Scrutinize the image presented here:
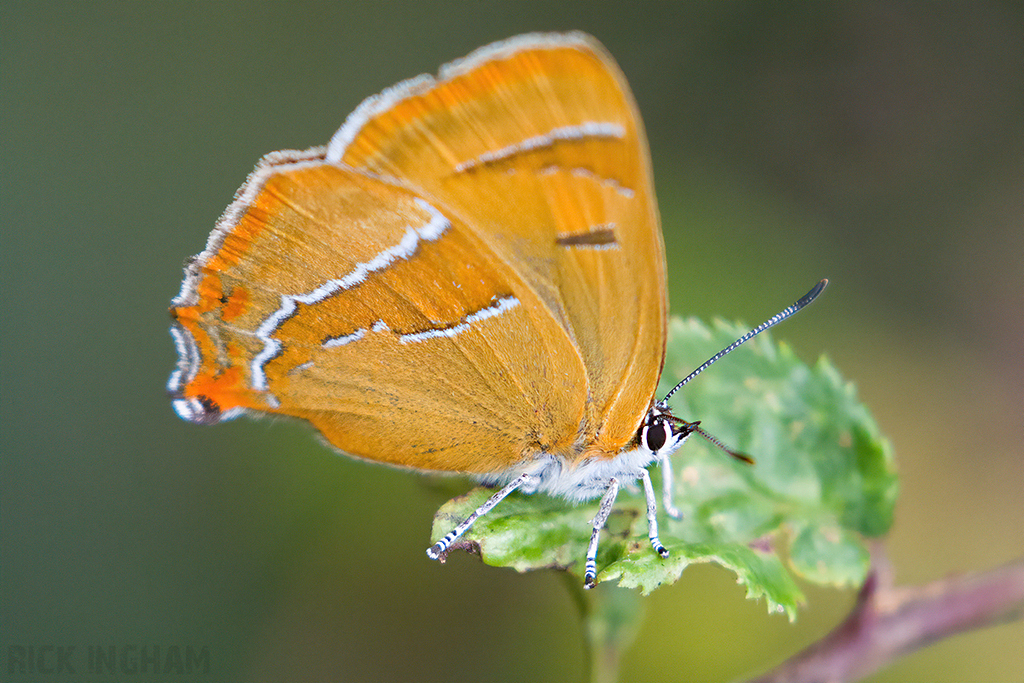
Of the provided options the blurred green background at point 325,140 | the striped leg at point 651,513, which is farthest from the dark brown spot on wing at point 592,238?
the blurred green background at point 325,140

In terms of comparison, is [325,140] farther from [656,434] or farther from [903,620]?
[903,620]

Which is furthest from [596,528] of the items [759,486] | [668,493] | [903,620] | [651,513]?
[903,620]

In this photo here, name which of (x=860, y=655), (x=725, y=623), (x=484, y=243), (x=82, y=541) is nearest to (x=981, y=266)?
(x=725, y=623)

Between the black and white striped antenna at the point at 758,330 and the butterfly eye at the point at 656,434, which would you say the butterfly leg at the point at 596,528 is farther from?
the black and white striped antenna at the point at 758,330

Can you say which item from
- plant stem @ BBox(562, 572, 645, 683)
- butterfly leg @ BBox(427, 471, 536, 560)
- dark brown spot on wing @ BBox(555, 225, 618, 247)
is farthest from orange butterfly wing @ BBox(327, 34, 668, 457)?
plant stem @ BBox(562, 572, 645, 683)

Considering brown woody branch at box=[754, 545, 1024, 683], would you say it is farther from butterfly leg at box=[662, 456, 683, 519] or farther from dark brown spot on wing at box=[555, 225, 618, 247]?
dark brown spot on wing at box=[555, 225, 618, 247]
